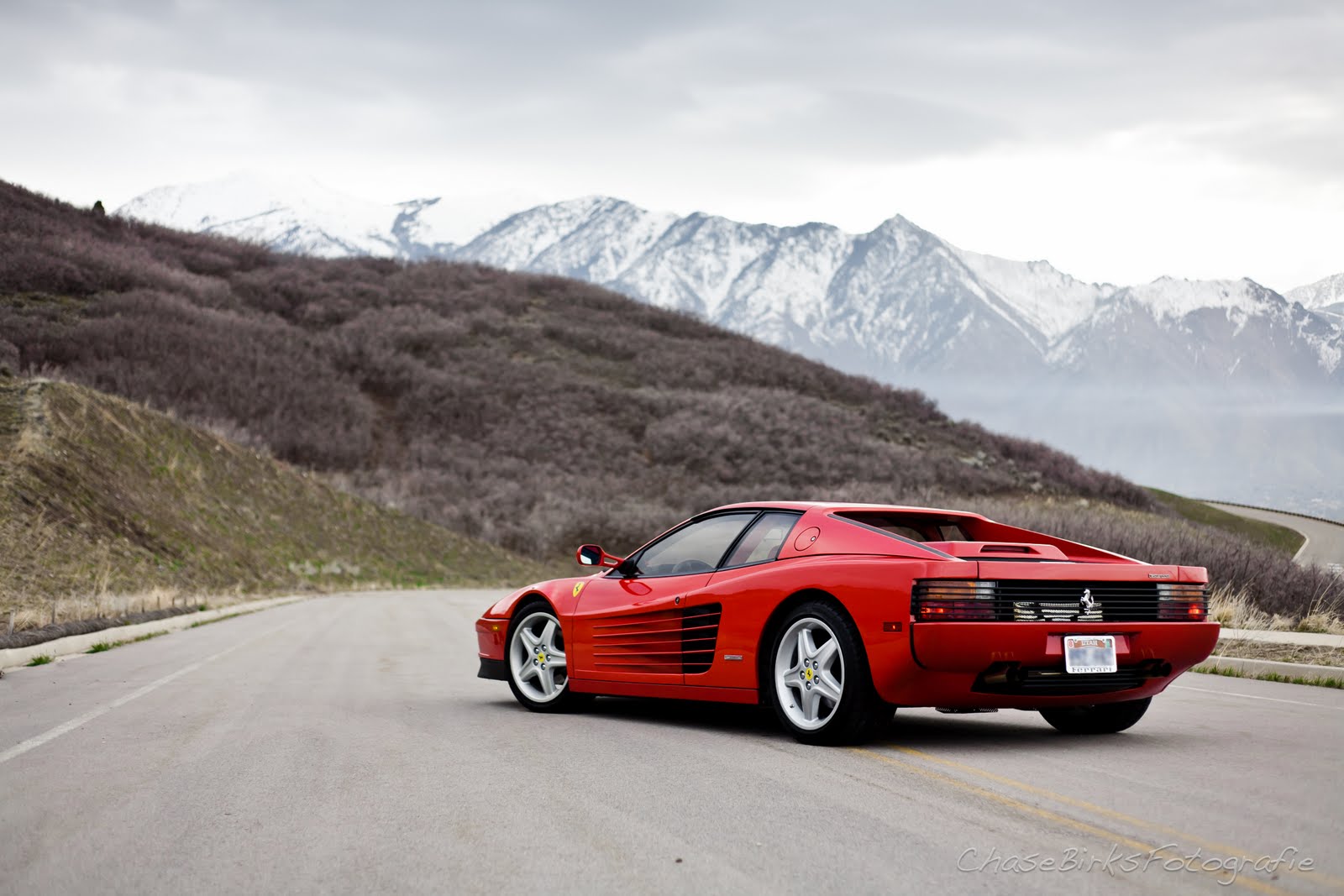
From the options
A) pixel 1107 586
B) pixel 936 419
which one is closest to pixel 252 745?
pixel 1107 586

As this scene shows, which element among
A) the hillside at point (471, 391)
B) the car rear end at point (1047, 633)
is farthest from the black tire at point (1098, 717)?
the hillside at point (471, 391)

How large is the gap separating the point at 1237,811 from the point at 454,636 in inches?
539

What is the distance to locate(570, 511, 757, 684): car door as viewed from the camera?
8.15m

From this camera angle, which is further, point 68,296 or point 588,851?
point 68,296

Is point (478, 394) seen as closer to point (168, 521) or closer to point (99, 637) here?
point (168, 521)

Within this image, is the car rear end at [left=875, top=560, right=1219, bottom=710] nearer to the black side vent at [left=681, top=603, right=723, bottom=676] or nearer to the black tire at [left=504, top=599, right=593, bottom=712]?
the black side vent at [left=681, top=603, right=723, bottom=676]

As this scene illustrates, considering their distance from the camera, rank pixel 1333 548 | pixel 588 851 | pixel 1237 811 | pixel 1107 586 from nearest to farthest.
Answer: pixel 588 851
pixel 1237 811
pixel 1107 586
pixel 1333 548

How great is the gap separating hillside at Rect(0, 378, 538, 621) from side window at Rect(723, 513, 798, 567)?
1344cm

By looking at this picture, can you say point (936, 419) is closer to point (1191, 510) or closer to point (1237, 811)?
point (1191, 510)

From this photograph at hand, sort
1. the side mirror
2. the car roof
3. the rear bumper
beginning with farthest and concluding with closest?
the side mirror → the car roof → the rear bumper

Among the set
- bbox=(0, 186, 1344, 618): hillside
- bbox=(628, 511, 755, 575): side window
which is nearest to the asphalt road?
bbox=(628, 511, 755, 575): side window

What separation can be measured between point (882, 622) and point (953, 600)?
1.27 ft

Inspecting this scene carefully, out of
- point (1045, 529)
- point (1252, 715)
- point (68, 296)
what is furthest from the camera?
point (68, 296)

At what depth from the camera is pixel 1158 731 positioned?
8.23m
